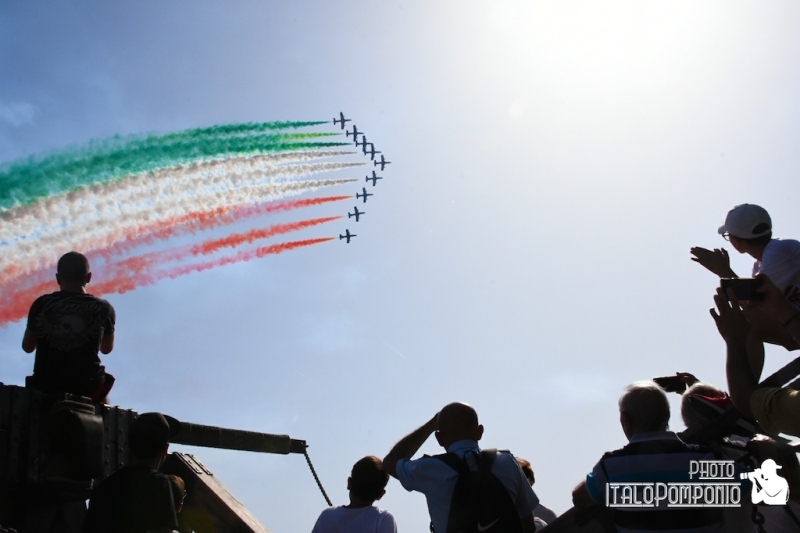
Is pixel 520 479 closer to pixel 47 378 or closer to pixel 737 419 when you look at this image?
pixel 737 419

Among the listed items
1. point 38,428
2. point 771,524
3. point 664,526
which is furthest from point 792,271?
point 38,428

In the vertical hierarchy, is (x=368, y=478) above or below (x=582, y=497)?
above

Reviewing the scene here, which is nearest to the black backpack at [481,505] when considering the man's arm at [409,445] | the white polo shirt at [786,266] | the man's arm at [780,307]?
the man's arm at [409,445]

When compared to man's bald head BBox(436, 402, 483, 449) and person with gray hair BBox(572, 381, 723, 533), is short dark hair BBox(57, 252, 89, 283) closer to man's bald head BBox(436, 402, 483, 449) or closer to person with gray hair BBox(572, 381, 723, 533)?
man's bald head BBox(436, 402, 483, 449)

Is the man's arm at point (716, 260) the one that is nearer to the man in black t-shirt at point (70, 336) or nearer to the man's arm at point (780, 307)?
the man's arm at point (780, 307)

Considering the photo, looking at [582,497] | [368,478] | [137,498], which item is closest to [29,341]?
[137,498]

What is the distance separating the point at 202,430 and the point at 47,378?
5.45 feet

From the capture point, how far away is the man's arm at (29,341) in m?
7.07

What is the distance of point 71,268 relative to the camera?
7.33 meters

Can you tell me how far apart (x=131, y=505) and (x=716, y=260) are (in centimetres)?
504

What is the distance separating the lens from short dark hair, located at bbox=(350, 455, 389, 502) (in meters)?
6.93

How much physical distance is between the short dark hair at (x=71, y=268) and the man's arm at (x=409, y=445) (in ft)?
11.8

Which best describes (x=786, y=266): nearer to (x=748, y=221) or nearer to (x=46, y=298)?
(x=748, y=221)

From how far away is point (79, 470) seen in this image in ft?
19.8
